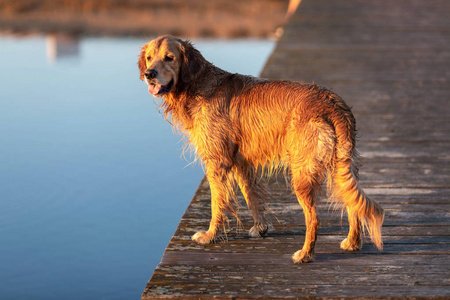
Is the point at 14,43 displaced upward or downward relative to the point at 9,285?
upward

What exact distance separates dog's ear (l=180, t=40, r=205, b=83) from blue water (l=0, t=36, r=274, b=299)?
1884 millimetres

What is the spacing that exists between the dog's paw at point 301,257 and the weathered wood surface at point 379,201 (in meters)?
0.05

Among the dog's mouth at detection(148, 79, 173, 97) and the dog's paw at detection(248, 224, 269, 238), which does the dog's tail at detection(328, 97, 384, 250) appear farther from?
the dog's mouth at detection(148, 79, 173, 97)

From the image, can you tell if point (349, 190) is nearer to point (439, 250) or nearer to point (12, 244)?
point (439, 250)

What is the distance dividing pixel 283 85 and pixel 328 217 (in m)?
1.03

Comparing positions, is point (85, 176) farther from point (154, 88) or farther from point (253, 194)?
point (154, 88)

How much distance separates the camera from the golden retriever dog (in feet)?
11.3

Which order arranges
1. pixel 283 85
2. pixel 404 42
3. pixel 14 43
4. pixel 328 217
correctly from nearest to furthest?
1. pixel 283 85
2. pixel 328 217
3. pixel 404 42
4. pixel 14 43

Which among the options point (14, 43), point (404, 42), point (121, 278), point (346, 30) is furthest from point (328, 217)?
point (14, 43)

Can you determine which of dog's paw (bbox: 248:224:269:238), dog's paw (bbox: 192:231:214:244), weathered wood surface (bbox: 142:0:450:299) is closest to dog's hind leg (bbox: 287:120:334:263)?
weathered wood surface (bbox: 142:0:450:299)

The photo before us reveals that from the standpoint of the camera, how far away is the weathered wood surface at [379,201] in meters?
3.23

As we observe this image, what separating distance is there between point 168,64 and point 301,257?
4.37ft

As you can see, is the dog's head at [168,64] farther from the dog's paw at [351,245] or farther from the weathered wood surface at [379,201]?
the dog's paw at [351,245]

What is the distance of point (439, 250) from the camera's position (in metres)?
3.64
